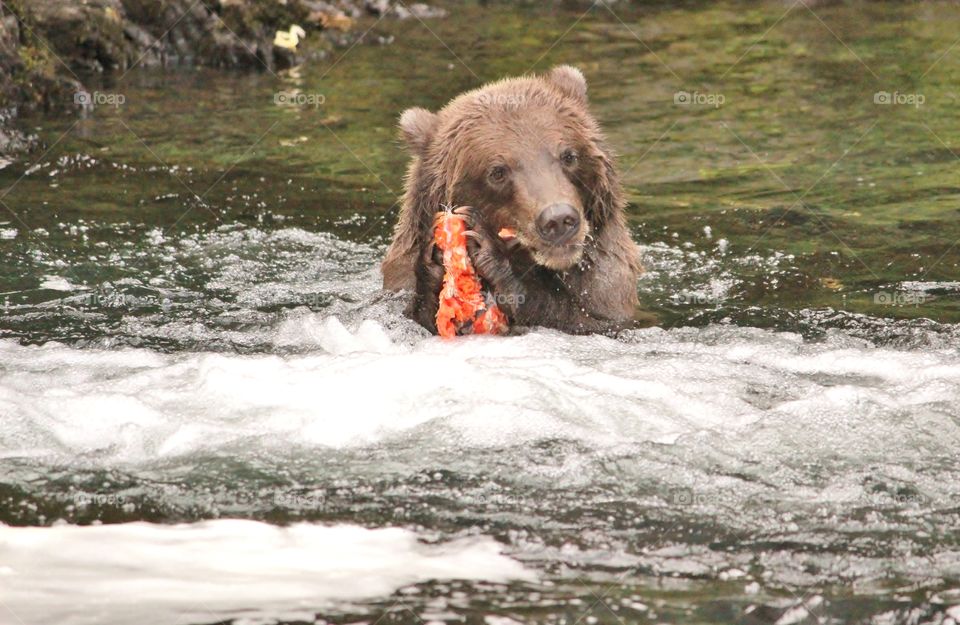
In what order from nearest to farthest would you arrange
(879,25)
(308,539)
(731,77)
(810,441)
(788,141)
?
(308,539) < (810,441) < (788,141) < (731,77) < (879,25)

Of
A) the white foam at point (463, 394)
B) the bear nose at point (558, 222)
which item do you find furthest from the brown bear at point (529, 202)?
the white foam at point (463, 394)

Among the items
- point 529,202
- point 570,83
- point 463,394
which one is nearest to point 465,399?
point 463,394

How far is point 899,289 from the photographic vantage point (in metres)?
8.09

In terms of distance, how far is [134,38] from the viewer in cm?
1489

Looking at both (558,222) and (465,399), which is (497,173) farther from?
(465,399)

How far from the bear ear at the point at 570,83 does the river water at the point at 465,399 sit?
4.66ft

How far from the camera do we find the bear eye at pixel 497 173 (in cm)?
700

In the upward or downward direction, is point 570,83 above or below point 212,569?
above

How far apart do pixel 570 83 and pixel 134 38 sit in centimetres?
865

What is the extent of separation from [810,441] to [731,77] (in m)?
9.22

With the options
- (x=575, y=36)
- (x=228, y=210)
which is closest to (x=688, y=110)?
(x=575, y=36)

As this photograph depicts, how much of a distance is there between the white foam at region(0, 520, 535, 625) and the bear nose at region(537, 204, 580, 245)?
220cm

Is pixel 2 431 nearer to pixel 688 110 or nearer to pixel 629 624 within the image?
pixel 629 624

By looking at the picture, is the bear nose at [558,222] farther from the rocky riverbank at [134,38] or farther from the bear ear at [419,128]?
the rocky riverbank at [134,38]
